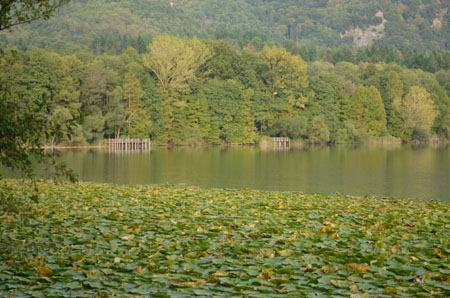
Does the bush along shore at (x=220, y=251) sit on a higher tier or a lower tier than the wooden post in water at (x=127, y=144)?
lower

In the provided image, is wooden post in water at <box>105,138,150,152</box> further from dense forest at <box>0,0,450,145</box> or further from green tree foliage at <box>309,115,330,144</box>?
green tree foliage at <box>309,115,330,144</box>

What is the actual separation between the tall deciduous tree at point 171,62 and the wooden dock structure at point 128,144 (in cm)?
1057

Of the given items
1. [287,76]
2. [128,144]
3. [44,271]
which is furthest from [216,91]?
[44,271]

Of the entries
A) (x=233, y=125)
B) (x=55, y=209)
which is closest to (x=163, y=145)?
(x=233, y=125)

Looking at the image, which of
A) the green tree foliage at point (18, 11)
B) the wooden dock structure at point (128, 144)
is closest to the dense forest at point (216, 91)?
the wooden dock structure at point (128, 144)

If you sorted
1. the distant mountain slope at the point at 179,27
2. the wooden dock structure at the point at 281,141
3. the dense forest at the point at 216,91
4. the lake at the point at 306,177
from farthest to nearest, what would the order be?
the distant mountain slope at the point at 179,27 → the wooden dock structure at the point at 281,141 → the dense forest at the point at 216,91 → the lake at the point at 306,177

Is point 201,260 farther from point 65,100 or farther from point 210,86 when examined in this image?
point 210,86

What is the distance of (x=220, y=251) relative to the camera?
26.2ft

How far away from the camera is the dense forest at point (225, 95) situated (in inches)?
2486

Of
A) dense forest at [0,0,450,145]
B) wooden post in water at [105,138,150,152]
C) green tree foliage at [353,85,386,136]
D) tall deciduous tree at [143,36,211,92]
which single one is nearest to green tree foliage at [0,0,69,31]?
dense forest at [0,0,450,145]

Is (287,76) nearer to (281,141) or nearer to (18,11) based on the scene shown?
(281,141)

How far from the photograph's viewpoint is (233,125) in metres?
76.0

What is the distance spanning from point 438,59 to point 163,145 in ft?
210

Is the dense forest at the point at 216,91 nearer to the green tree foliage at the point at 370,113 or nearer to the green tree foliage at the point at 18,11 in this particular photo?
the green tree foliage at the point at 370,113
